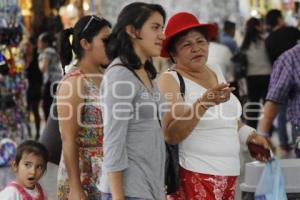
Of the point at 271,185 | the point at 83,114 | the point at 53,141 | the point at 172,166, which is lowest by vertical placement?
the point at 271,185

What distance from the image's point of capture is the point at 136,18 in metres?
3.82

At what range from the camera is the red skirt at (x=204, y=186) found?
4.28m

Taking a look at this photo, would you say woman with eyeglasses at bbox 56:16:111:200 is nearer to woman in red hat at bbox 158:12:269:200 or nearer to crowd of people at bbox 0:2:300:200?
crowd of people at bbox 0:2:300:200

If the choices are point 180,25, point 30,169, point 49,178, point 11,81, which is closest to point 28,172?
point 30,169

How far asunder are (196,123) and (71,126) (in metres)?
0.60

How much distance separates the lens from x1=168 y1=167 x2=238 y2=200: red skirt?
4277 millimetres

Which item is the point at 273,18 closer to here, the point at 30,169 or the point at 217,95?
the point at 30,169

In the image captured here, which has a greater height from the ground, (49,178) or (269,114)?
(269,114)

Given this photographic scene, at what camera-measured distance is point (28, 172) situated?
4.71 m

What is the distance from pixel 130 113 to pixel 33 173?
4.03 feet

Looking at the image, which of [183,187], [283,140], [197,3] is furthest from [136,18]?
[197,3]

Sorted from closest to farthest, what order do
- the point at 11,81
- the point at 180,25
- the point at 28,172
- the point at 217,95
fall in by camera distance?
the point at 217,95, the point at 180,25, the point at 28,172, the point at 11,81

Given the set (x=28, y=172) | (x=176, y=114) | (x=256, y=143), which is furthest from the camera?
(x=28, y=172)

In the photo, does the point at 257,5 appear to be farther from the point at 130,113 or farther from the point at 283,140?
the point at 130,113
